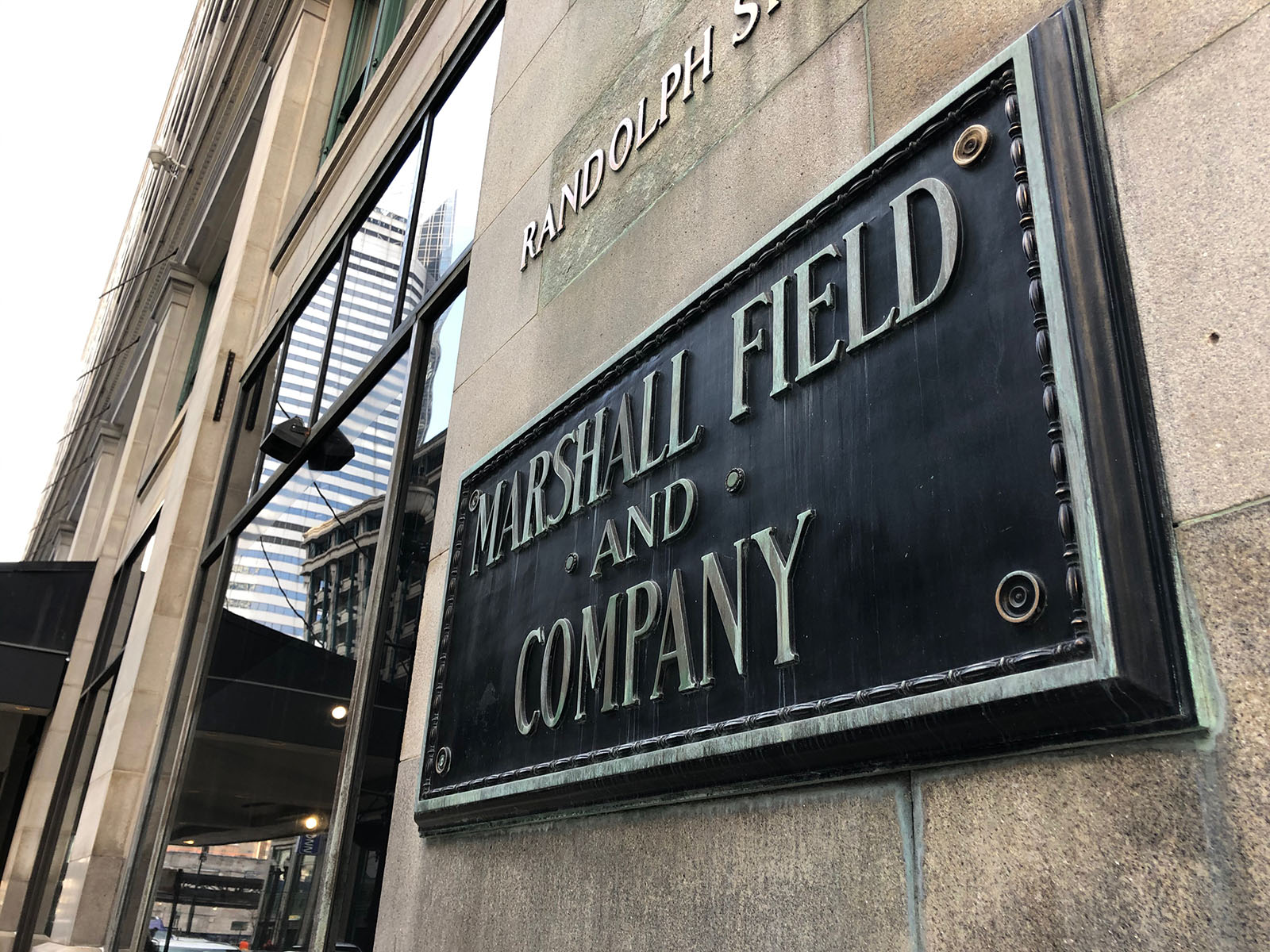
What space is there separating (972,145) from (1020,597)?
0.89m

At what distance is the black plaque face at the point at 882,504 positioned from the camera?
152 centimetres

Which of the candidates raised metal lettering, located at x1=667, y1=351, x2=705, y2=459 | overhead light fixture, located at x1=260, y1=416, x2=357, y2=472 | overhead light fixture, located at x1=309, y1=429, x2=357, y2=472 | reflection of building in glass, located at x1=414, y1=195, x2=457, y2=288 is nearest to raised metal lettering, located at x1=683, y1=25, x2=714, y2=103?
raised metal lettering, located at x1=667, y1=351, x2=705, y2=459

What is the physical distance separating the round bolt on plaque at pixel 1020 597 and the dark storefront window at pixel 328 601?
10.4 ft

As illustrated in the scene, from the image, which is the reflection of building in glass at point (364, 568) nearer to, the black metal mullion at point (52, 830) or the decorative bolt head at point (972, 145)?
the decorative bolt head at point (972, 145)

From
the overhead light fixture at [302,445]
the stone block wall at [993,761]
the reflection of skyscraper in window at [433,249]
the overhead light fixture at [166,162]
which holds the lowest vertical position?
the stone block wall at [993,761]

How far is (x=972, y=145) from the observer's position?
6.27ft

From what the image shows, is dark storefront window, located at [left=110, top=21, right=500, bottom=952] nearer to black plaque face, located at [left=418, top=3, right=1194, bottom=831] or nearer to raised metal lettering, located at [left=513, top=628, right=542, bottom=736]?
raised metal lettering, located at [left=513, top=628, right=542, bottom=736]

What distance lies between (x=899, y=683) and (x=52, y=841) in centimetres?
1561

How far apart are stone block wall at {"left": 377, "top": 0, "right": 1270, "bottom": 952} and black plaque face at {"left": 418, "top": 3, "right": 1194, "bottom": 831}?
7cm

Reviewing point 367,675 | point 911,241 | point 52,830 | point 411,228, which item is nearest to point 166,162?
point 52,830

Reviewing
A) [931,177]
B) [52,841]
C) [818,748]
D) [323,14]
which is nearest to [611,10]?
[931,177]

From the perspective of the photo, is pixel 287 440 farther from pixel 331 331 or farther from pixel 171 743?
pixel 171 743

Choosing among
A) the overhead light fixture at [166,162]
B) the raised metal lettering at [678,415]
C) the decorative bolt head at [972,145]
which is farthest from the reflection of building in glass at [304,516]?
the overhead light fixture at [166,162]

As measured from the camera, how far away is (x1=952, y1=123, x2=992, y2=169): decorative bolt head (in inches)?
74.2
